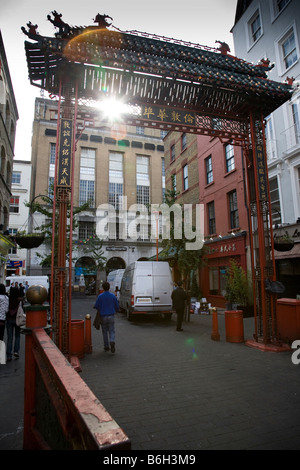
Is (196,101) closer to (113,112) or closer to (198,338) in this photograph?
(113,112)

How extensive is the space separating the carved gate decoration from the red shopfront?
673 cm

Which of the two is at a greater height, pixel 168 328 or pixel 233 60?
pixel 233 60

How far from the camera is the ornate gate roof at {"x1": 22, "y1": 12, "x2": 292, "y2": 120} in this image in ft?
22.6

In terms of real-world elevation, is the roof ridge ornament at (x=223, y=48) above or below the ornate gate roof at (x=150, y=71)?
above

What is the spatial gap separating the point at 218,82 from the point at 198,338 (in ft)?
26.1

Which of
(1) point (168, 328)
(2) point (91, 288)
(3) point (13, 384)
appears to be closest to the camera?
(3) point (13, 384)

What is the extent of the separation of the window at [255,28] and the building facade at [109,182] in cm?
2083

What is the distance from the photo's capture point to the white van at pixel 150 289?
12.6 meters

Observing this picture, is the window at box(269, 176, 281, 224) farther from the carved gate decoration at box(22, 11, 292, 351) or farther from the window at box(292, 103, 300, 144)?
the carved gate decoration at box(22, 11, 292, 351)

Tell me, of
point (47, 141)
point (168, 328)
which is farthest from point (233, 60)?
point (47, 141)

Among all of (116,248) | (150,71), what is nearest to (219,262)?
(150,71)

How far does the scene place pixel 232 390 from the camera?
4828 mm

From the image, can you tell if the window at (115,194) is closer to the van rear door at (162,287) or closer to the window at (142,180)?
the window at (142,180)

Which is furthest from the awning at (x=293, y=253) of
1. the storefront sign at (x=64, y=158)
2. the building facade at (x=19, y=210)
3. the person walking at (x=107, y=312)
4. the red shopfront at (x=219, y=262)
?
the building facade at (x=19, y=210)
